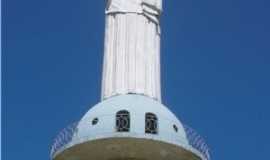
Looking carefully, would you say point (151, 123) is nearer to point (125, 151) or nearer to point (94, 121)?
point (125, 151)

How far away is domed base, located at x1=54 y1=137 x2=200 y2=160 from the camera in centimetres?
4325

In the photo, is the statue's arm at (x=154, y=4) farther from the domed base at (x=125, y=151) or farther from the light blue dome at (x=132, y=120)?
the domed base at (x=125, y=151)

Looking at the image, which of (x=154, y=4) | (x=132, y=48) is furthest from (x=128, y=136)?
(x=154, y=4)

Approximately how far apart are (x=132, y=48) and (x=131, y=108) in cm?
573

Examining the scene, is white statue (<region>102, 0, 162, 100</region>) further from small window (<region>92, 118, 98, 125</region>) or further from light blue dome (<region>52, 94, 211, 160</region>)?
small window (<region>92, 118, 98, 125</region>)

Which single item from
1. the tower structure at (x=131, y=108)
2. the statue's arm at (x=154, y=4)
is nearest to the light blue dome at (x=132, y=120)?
the tower structure at (x=131, y=108)

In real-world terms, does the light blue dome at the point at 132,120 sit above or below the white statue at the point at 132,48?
below

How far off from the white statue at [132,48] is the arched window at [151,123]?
11.1ft

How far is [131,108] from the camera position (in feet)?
145

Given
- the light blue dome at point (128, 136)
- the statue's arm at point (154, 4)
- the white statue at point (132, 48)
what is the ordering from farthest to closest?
the statue's arm at point (154, 4) < the white statue at point (132, 48) < the light blue dome at point (128, 136)

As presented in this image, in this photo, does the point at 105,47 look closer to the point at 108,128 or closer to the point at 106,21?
the point at 106,21

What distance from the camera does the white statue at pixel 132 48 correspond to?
4766cm

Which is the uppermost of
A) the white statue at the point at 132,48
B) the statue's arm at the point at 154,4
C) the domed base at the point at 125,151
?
the statue's arm at the point at 154,4

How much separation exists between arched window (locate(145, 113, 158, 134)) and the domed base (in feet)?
2.22
